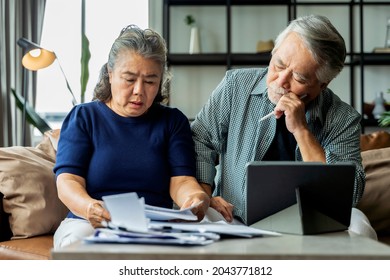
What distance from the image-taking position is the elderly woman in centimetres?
191

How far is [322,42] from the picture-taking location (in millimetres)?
1993

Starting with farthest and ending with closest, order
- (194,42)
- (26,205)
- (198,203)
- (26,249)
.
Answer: (194,42), (26,205), (26,249), (198,203)

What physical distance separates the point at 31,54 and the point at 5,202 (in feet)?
6.39

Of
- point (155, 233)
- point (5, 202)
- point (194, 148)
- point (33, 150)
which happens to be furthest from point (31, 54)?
point (155, 233)

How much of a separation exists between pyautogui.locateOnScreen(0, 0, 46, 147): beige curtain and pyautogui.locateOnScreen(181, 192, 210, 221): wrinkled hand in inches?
127

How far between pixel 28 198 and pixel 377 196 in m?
1.29

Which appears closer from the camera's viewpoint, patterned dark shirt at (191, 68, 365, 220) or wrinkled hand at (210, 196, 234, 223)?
wrinkled hand at (210, 196, 234, 223)

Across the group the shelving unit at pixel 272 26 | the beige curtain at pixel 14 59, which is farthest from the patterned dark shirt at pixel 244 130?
the shelving unit at pixel 272 26

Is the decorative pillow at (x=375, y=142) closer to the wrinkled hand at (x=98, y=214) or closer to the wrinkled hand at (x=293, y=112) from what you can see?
the wrinkled hand at (x=293, y=112)

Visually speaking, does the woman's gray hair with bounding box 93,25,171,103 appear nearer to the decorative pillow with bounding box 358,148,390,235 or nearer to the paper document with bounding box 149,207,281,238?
the paper document with bounding box 149,207,281,238

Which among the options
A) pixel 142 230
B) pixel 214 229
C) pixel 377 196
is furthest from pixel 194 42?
pixel 142 230

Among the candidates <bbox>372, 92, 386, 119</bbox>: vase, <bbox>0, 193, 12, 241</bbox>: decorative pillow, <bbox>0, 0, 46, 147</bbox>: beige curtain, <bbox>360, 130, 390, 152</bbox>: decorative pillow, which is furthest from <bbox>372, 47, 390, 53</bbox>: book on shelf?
<bbox>0, 193, 12, 241</bbox>: decorative pillow

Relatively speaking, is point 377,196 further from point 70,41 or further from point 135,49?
point 70,41

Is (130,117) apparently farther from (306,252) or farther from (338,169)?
(306,252)
